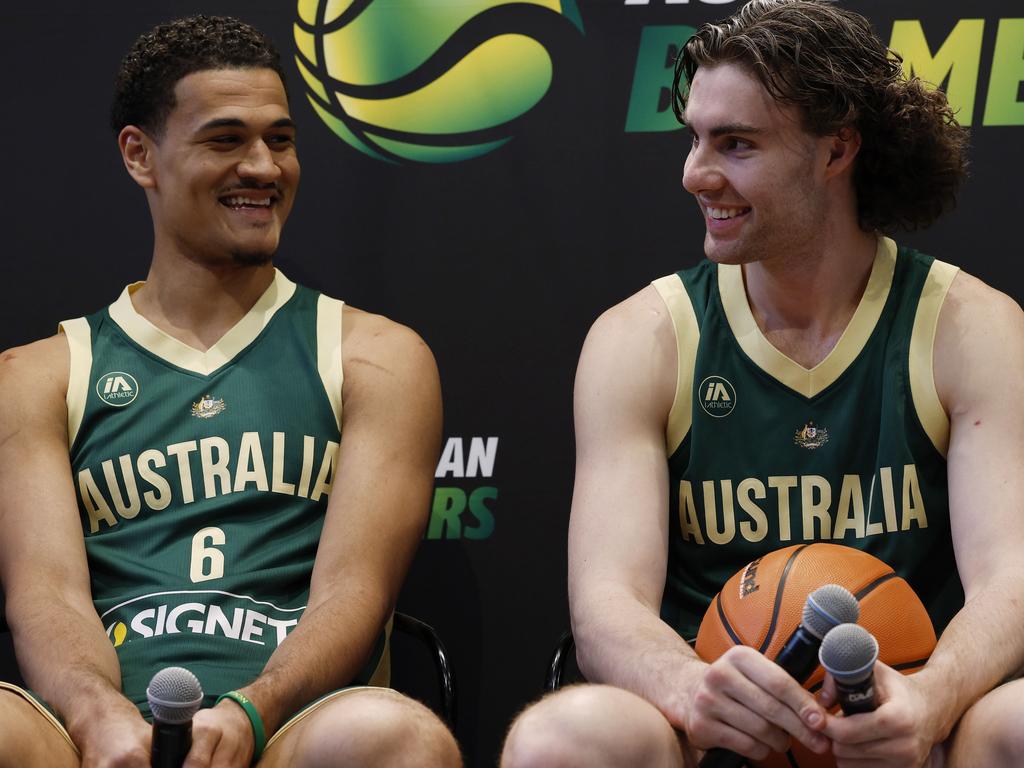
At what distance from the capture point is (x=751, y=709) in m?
1.98

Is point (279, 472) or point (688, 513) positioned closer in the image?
point (688, 513)

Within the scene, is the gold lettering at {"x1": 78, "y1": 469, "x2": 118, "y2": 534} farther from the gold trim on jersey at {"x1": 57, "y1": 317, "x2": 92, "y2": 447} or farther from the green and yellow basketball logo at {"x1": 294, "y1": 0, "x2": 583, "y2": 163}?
the green and yellow basketball logo at {"x1": 294, "y1": 0, "x2": 583, "y2": 163}

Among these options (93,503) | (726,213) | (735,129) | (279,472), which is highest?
(735,129)

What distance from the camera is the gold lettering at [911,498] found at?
2551mm

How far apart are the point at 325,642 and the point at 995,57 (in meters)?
1.93

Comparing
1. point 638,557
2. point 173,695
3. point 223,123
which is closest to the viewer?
point 173,695

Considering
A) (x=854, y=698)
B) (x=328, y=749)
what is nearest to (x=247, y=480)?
(x=328, y=749)

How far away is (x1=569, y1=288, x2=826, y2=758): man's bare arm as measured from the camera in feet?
6.57

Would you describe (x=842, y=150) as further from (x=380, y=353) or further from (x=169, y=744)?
(x=169, y=744)

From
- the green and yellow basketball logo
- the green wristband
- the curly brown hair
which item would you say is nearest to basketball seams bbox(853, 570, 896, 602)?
the curly brown hair

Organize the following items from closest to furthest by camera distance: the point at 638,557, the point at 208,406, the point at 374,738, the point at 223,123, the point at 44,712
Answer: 1. the point at 374,738
2. the point at 44,712
3. the point at 638,557
4. the point at 208,406
5. the point at 223,123

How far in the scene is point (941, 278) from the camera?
8.70 ft

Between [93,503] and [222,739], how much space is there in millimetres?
772

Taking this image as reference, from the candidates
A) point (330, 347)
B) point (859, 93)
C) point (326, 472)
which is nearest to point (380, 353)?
point (330, 347)
